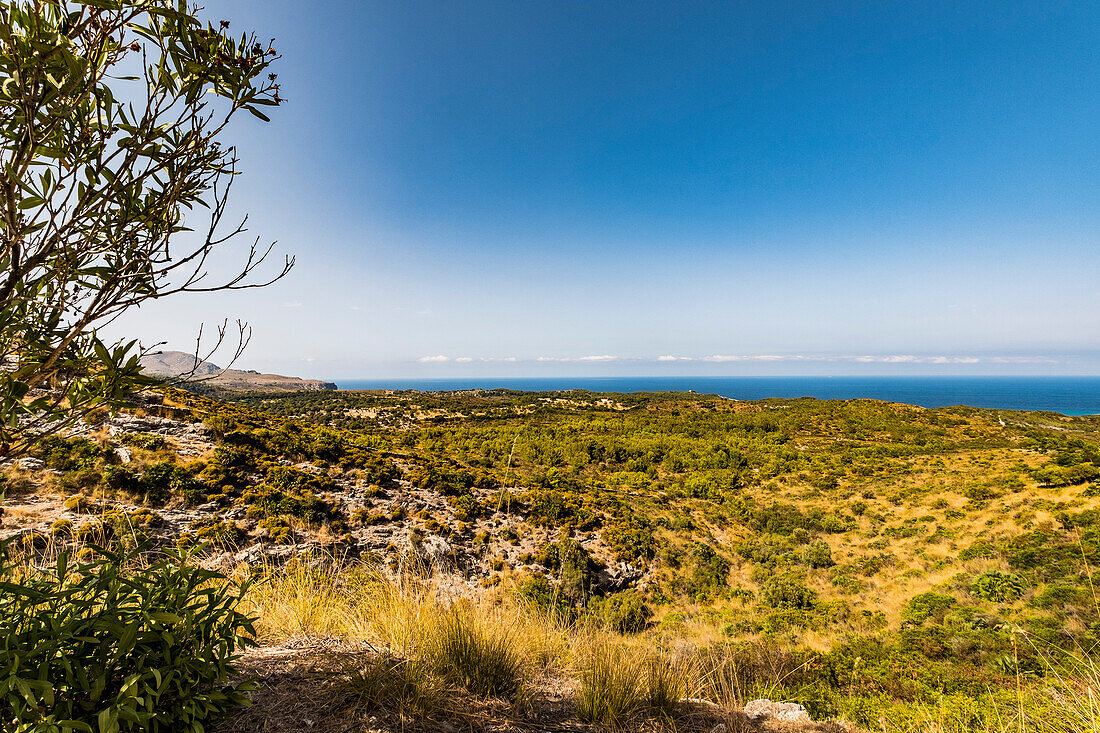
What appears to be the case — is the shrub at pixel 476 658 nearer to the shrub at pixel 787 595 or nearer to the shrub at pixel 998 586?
the shrub at pixel 787 595

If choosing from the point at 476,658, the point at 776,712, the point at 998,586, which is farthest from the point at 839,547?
the point at 476,658

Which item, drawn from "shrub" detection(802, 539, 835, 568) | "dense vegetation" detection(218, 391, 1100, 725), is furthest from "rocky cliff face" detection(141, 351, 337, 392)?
"shrub" detection(802, 539, 835, 568)

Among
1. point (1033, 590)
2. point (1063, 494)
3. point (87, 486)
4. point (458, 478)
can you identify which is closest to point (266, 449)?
point (87, 486)

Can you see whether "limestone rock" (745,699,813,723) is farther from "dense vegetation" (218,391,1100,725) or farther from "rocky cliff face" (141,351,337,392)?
"rocky cliff face" (141,351,337,392)

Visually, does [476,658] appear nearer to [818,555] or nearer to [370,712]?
[370,712]

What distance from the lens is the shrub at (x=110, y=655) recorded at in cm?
121

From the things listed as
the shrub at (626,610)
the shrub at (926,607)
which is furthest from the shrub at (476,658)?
the shrub at (926,607)

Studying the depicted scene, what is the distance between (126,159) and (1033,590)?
54.9 ft

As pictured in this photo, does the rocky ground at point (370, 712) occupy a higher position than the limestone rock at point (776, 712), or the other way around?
the rocky ground at point (370, 712)

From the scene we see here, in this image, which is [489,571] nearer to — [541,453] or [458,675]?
[458,675]

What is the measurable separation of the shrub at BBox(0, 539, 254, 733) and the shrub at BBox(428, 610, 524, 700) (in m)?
1.32

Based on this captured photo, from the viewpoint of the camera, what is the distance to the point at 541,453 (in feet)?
89.6

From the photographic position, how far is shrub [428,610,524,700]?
2.65 metres

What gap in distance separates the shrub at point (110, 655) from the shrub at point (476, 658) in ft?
4.33
